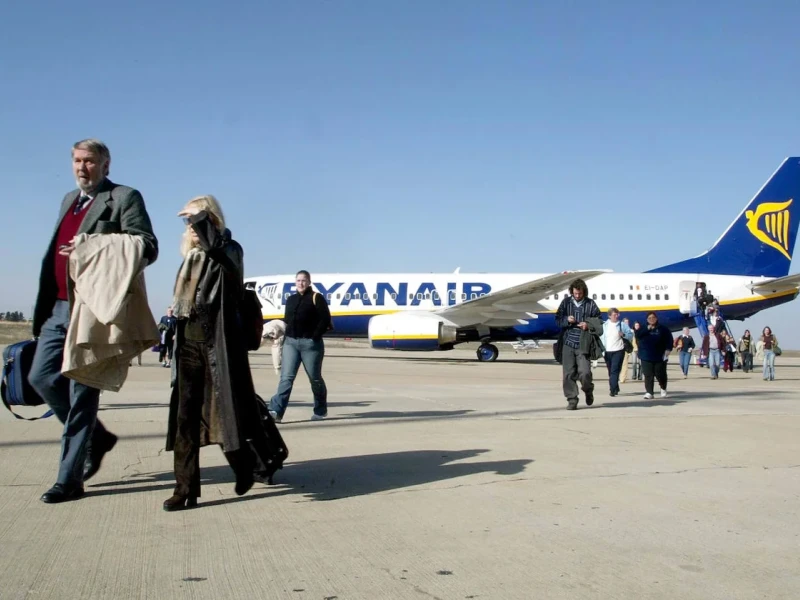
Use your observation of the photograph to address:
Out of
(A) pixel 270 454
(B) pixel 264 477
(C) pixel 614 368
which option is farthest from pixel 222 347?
(C) pixel 614 368

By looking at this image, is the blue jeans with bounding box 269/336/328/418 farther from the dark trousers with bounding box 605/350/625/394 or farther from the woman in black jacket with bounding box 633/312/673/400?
the woman in black jacket with bounding box 633/312/673/400

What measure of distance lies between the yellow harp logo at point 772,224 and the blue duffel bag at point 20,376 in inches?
1220

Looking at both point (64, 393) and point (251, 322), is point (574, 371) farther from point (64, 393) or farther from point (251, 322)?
point (64, 393)

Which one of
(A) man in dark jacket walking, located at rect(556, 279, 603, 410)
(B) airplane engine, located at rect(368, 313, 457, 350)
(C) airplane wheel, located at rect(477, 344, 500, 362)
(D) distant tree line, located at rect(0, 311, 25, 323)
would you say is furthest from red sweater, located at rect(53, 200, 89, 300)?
(D) distant tree line, located at rect(0, 311, 25, 323)

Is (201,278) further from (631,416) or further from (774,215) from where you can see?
(774,215)

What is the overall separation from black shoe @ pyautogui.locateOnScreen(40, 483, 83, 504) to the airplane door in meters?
27.0

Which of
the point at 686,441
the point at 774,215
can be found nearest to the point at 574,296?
the point at 686,441

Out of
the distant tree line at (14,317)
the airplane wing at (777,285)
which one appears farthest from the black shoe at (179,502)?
the distant tree line at (14,317)

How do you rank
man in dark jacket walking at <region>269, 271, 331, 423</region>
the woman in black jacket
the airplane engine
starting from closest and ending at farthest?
man in dark jacket walking at <region>269, 271, 331, 423</region> < the woman in black jacket < the airplane engine

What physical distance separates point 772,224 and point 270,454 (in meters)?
30.7

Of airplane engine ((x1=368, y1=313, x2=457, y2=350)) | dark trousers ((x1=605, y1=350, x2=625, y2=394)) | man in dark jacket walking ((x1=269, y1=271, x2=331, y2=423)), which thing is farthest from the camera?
airplane engine ((x1=368, y1=313, x2=457, y2=350))

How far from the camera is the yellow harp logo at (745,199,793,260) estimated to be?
3064 cm

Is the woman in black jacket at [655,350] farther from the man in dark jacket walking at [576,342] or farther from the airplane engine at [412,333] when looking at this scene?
the airplane engine at [412,333]

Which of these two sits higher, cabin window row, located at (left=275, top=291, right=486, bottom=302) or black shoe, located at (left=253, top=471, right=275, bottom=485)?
cabin window row, located at (left=275, top=291, right=486, bottom=302)
